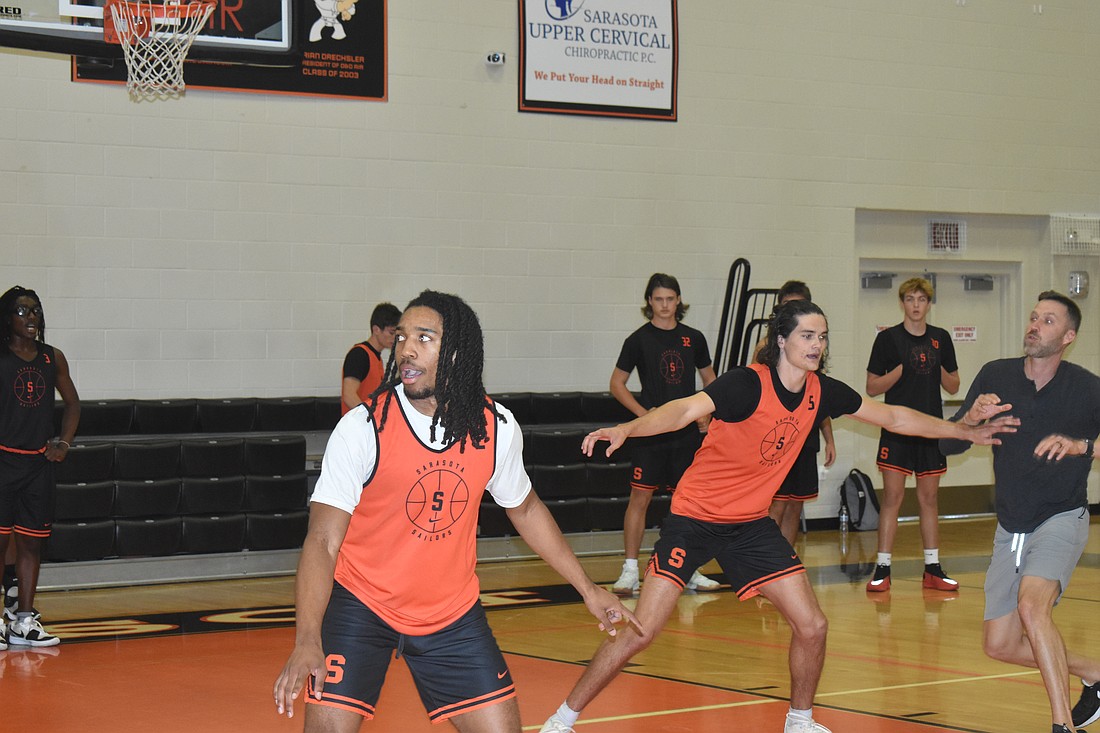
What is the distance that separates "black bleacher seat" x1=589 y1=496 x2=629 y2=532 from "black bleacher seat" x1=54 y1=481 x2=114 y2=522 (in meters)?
3.91

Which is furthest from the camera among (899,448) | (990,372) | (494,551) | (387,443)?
(494,551)

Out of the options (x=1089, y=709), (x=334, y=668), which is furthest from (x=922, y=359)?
(x=334, y=668)

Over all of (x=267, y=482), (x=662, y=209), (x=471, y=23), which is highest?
(x=471, y=23)

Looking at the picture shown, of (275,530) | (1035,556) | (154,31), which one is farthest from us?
(275,530)

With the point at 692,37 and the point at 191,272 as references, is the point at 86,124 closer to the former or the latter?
the point at 191,272

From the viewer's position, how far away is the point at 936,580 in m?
9.77

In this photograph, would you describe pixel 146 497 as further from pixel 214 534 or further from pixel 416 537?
pixel 416 537

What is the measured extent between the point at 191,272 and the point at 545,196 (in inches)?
125

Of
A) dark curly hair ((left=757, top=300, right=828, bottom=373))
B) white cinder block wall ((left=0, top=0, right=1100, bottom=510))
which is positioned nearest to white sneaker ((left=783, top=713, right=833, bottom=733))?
dark curly hair ((left=757, top=300, right=828, bottom=373))

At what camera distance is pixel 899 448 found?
9.80m

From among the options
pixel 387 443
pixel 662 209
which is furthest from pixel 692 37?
pixel 387 443

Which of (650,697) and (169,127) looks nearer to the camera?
(650,697)

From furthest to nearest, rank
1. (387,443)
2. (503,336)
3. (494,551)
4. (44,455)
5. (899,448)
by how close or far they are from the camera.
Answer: (503,336), (494,551), (899,448), (44,455), (387,443)

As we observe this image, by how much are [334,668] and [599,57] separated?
31.0 ft
